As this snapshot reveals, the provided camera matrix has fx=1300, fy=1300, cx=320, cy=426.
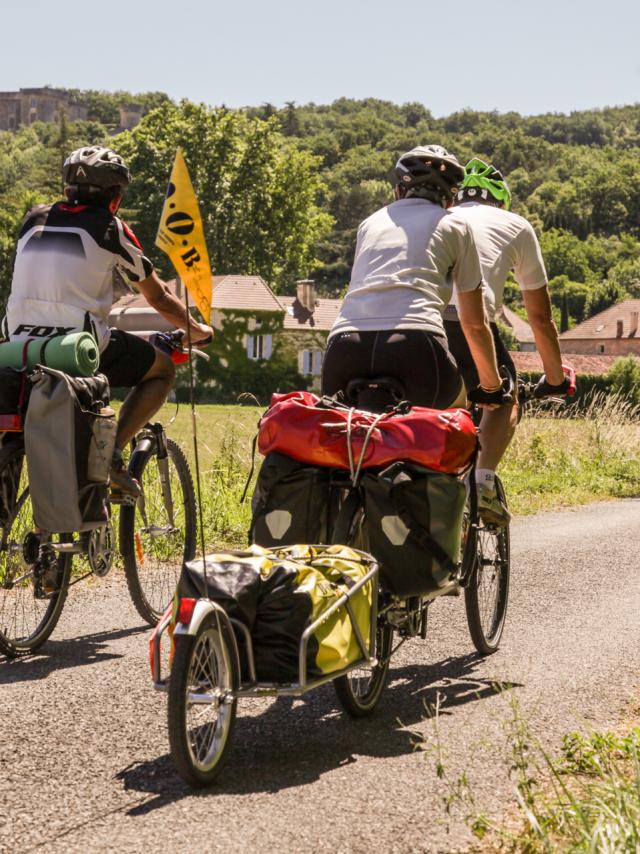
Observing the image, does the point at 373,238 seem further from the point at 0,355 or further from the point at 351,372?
the point at 0,355

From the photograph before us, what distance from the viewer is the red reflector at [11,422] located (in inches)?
214

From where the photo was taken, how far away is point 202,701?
3.70 m

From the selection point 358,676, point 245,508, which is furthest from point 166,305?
point 245,508

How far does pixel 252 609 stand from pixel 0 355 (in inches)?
81.9

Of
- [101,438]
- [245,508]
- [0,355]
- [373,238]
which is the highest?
[373,238]

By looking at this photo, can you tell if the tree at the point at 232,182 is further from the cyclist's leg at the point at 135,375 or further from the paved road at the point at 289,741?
the paved road at the point at 289,741

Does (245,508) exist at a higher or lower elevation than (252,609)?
lower

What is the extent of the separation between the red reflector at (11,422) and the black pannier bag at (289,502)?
131 cm

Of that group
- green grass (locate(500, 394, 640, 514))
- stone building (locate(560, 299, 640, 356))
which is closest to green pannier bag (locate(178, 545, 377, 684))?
green grass (locate(500, 394, 640, 514))

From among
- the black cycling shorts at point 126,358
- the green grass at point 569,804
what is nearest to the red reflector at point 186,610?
the green grass at point 569,804

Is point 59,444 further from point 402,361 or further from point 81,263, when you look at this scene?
point 402,361

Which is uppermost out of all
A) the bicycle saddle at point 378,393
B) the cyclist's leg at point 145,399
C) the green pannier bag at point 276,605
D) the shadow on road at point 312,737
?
the bicycle saddle at point 378,393

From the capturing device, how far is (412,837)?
3.49 m

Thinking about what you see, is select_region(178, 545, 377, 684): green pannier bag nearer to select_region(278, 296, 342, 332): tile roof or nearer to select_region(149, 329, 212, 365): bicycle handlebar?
select_region(149, 329, 212, 365): bicycle handlebar
